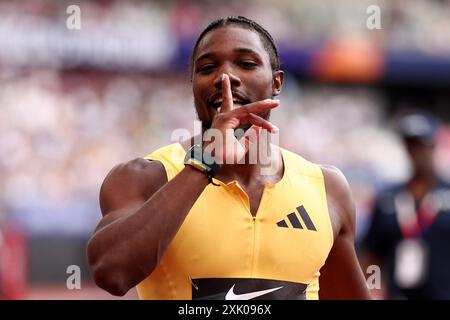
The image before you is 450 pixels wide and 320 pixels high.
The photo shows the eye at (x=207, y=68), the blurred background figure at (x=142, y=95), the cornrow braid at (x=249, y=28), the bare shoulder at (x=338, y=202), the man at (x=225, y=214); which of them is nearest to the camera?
the man at (x=225, y=214)

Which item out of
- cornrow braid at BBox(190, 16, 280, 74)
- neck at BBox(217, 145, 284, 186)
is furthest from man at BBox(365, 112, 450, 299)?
cornrow braid at BBox(190, 16, 280, 74)

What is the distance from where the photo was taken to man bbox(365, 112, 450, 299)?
6.20m

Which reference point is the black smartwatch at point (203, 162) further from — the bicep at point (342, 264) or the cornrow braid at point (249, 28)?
the bicep at point (342, 264)

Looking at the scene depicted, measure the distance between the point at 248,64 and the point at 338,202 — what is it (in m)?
0.72

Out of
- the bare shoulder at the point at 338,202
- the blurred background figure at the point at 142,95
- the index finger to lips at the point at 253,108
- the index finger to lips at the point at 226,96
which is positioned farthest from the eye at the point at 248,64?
the blurred background figure at the point at 142,95

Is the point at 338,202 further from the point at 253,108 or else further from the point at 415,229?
the point at 415,229

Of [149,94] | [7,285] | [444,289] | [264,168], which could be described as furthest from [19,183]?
[264,168]

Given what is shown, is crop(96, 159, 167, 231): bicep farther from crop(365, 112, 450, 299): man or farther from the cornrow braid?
crop(365, 112, 450, 299): man

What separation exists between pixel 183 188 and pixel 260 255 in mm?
478

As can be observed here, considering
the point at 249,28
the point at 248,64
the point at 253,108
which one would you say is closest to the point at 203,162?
the point at 253,108

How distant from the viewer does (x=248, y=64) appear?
128 inches

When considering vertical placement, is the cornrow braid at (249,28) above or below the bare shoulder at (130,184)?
above

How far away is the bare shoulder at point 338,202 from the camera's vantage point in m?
3.48

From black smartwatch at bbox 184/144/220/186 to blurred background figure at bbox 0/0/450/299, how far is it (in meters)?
9.43
